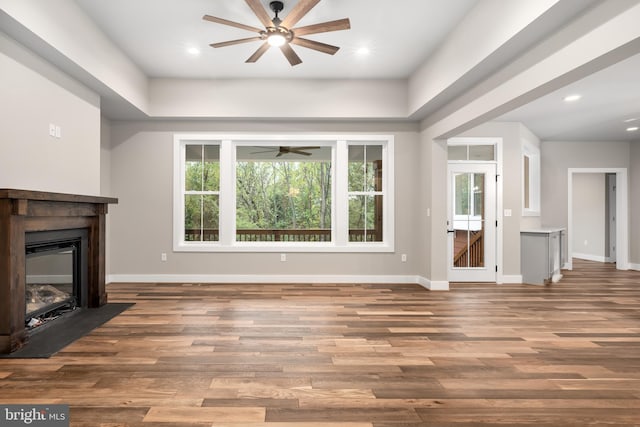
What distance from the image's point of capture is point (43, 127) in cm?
343

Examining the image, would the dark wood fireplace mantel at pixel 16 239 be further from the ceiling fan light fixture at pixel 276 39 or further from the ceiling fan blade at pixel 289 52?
the ceiling fan blade at pixel 289 52

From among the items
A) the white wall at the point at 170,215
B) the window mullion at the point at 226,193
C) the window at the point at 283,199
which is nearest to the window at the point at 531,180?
the white wall at the point at 170,215

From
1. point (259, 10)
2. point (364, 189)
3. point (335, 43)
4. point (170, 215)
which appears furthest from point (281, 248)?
point (259, 10)

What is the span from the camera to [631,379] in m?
2.41

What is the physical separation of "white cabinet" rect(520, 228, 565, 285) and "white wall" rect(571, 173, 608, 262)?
4.62m

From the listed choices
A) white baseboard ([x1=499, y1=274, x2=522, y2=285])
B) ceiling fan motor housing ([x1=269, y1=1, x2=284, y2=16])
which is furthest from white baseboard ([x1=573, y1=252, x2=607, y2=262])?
ceiling fan motor housing ([x1=269, y1=1, x2=284, y2=16])

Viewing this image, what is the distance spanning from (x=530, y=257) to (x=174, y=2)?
612cm

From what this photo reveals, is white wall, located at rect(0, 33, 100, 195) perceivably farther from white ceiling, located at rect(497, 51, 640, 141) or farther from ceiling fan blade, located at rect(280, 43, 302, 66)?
white ceiling, located at rect(497, 51, 640, 141)

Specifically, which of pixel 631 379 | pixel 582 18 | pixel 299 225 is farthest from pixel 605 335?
pixel 299 225

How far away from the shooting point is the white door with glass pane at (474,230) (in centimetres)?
591

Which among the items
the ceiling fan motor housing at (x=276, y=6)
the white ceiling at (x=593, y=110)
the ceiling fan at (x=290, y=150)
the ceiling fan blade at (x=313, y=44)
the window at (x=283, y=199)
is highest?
the ceiling fan motor housing at (x=276, y=6)

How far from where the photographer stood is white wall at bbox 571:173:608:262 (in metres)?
9.37

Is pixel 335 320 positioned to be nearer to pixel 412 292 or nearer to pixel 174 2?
A: pixel 412 292

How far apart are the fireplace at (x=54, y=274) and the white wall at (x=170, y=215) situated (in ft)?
5.21
